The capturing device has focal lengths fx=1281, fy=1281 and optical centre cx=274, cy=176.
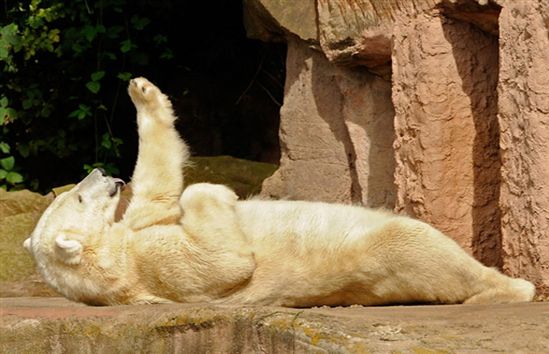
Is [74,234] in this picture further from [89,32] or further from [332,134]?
[89,32]

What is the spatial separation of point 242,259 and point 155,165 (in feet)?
2.60

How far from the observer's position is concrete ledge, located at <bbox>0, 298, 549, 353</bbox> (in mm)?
4500

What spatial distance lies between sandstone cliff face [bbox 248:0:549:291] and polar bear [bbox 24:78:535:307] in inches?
24.1

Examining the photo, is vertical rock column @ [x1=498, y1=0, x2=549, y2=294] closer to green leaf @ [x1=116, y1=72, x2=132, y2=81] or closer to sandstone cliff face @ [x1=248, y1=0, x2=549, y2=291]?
sandstone cliff face @ [x1=248, y1=0, x2=549, y2=291]

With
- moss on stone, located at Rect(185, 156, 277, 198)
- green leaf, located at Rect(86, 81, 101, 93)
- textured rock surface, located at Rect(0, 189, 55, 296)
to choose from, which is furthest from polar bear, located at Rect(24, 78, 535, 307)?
green leaf, located at Rect(86, 81, 101, 93)

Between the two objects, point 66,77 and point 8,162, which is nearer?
point 8,162

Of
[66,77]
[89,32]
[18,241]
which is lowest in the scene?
[18,241]

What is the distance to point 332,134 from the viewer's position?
787 centimetres

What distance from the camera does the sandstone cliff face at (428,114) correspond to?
19.7ft

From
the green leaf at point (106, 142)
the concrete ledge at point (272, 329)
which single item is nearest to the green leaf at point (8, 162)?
the green leaf at point (106, 142)

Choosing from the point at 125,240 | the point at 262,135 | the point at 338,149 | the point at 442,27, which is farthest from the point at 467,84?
the point at 262,135

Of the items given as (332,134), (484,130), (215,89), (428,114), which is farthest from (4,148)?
(484,130)

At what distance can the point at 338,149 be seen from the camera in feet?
25.7

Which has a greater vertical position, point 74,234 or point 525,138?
point 525,138
